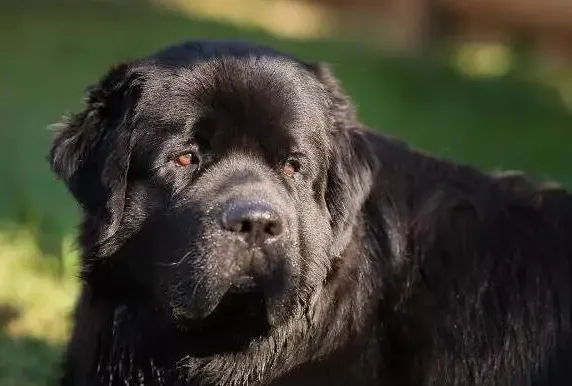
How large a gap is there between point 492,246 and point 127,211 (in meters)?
1.52

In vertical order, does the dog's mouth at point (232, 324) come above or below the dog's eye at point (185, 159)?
below

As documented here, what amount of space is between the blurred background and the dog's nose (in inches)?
63.8

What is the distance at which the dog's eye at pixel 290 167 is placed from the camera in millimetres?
3420

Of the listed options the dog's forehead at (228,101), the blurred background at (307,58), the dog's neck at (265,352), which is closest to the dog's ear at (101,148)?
the dog's forehead at (228,101)

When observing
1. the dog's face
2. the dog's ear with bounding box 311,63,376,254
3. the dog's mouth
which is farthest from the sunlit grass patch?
the dog's ear with bounding box 311,63,376,254

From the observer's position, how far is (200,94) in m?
3.32

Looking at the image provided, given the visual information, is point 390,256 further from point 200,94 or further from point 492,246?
point 200,94

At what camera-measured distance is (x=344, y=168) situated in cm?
357

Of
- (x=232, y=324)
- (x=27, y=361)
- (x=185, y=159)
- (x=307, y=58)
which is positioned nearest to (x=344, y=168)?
(x=185, y=159)

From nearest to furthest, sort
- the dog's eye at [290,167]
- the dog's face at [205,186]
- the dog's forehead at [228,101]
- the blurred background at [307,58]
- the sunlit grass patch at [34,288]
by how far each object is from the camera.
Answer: the dog's face at [205,186] → the dog's forehead at [228,101] → the dog's eye at [290,167] → the sunlit grass patch at [34,288] → the blurred background at [307,58]

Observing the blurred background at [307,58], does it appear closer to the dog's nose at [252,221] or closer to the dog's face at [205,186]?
the dog's face at [205,186]

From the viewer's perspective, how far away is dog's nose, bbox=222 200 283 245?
122 inches

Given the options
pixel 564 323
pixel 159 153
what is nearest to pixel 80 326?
pixel 159 153

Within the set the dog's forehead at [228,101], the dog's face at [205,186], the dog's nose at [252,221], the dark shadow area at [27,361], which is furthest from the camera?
the dark shadow area at [27,361]
